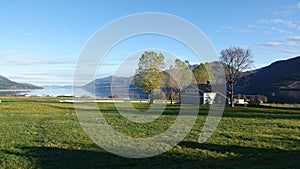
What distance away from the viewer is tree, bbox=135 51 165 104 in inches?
3280

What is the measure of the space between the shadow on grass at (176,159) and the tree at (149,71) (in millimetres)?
64100

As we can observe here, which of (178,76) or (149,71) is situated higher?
(178,76)

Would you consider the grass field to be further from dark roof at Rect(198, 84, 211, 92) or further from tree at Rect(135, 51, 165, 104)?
dark roof at Rect(198, 84, 211, 92)

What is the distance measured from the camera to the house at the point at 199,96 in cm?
9531

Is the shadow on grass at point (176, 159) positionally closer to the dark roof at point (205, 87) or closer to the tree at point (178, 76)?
the tree at point (178, 76)

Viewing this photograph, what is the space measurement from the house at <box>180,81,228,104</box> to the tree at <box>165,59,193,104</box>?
278cm

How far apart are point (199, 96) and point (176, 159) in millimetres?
79899

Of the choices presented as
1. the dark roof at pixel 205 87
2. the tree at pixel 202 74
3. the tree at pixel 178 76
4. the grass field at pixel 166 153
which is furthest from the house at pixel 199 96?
the grass field at pixel 166 153

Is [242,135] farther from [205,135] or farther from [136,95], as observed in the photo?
[136,95]

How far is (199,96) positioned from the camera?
9550 cm

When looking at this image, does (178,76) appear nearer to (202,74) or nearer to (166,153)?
(202,74)

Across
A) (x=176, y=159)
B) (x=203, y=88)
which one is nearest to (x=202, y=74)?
(x=203, y=88)

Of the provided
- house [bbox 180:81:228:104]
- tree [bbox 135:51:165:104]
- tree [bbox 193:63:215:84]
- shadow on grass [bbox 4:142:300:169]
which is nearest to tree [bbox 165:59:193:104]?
house [bbox 180:81:228:104]

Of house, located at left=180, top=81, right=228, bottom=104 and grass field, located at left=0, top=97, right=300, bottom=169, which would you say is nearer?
grass field, located at left=0, top=97, right=300, bottom=169
